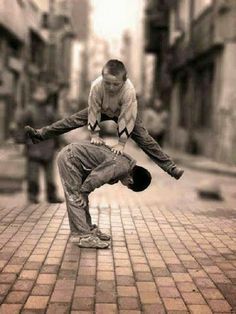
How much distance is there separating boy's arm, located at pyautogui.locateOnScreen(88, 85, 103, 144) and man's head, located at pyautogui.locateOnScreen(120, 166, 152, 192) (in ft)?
1.64

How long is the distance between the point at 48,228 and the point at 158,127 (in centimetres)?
1112

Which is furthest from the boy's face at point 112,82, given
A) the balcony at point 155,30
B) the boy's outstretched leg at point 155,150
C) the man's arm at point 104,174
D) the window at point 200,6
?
the balcony at point 155,30

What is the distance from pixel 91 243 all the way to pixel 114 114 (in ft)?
4.39

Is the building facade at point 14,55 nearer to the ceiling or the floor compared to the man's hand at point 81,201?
nearer to the ceiling

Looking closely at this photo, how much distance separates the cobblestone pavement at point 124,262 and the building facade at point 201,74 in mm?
8198

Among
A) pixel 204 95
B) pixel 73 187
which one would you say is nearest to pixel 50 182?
Result: pixel 73 187

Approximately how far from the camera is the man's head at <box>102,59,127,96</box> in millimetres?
5102

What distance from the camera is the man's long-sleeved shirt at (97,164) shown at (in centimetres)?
526

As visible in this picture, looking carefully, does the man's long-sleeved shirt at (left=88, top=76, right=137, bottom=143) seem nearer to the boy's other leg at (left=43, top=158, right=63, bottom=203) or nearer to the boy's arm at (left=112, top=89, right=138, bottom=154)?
the boy's arm at (left=112, top=89, right=138, bottom=154)

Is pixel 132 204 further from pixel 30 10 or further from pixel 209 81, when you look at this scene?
pixel 30 10

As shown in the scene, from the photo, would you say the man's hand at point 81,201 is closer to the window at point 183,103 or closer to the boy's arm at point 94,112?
the boy's arm at point 94,112

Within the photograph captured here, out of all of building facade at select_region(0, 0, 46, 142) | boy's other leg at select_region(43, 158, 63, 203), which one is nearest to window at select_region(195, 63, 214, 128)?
building facade at select_region(0, 0, 46, 142)

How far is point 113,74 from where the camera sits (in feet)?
16.7

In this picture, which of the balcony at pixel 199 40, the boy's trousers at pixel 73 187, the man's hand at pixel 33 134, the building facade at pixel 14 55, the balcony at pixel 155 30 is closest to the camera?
the boy's trousers at pixel 73 187
